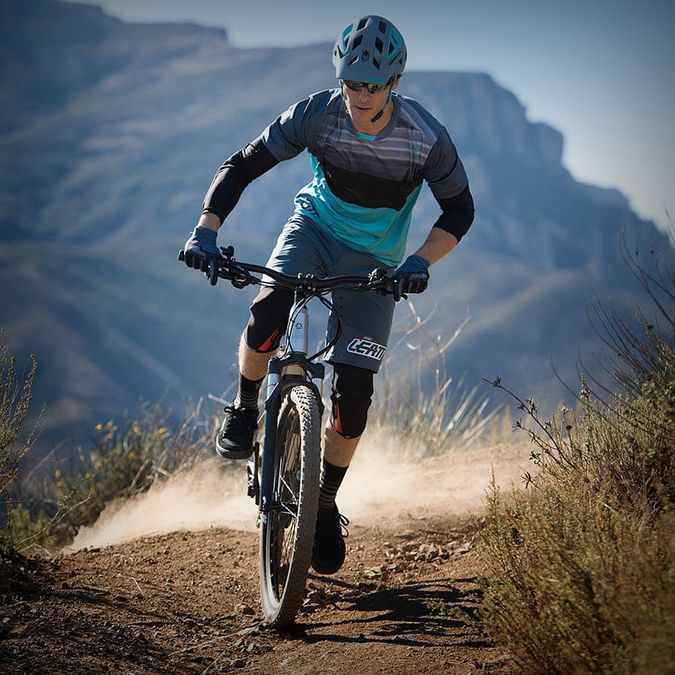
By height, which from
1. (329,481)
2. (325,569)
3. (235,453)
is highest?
(235,453)

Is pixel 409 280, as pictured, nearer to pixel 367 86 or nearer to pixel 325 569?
pixel 367 86

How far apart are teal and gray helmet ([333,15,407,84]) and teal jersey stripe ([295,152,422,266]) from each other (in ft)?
1.93

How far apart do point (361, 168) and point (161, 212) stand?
81692mm

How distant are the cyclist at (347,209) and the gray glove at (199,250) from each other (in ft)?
0.72

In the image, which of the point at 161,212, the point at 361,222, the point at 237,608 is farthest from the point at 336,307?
the point at 161,212

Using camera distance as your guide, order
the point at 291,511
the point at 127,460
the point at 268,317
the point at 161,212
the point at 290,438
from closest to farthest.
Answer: the point at 291,511
the point at 290,438
the point at 268,317
the point at 127,460
the point at 161,212

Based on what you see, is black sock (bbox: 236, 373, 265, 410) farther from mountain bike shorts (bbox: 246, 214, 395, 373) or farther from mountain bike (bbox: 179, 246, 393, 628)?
mountain bike (bbox: 179, 246, 393, 628)

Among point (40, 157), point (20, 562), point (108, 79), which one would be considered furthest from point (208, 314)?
point (20, 562)

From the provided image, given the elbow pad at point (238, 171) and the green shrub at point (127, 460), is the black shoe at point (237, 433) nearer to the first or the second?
the elbow pad at point (238, 171)

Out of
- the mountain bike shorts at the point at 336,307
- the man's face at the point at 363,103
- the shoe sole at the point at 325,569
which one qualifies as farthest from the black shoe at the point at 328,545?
the man's face at the point at 363,103

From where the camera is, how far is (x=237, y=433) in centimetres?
421

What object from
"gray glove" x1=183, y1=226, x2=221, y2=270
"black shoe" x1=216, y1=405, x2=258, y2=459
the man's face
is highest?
the man's face

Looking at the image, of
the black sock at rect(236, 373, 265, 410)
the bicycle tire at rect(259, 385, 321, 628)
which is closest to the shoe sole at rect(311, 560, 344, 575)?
the bicycle tire at rect(259, 385, 321, 628)

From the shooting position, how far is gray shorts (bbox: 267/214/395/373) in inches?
156
